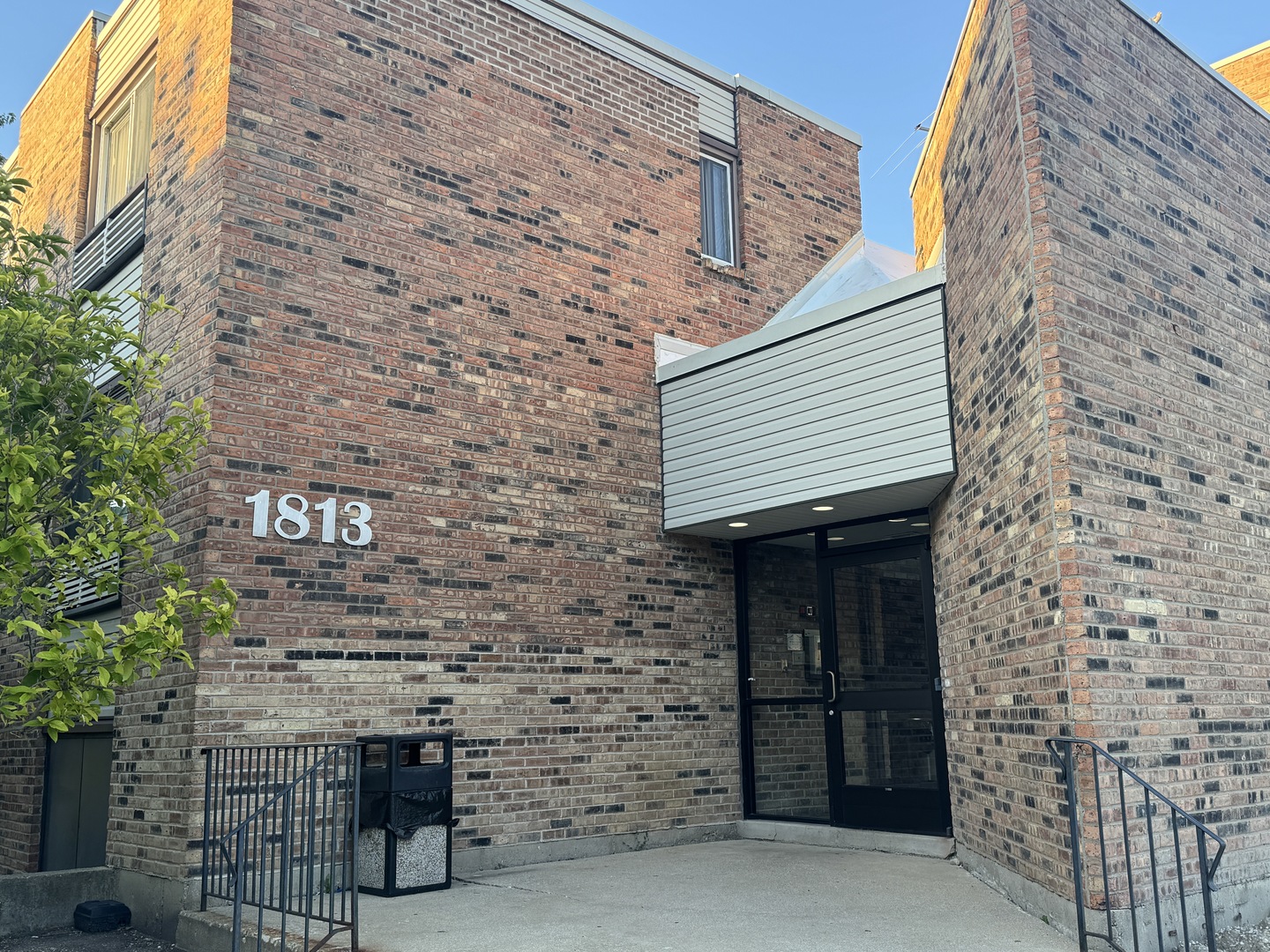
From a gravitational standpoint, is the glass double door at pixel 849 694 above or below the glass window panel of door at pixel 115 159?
below

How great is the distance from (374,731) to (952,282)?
502cm

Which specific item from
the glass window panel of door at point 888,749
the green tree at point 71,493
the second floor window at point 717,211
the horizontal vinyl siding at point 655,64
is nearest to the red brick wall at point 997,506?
the glass window panel of door at point 888,749

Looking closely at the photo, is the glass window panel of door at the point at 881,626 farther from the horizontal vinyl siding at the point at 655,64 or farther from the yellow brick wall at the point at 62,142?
the yellow brick wall at the point at 62,142

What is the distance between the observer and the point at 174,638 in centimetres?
579

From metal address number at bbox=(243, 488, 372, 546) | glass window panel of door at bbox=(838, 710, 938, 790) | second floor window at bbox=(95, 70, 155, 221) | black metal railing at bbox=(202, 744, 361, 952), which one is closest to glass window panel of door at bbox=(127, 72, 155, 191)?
second floor window at bbox=(95, 70, 155, 221)

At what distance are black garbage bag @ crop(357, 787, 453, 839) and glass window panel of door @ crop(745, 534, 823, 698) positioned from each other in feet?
11.5

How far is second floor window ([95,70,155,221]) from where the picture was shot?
32.0 ft

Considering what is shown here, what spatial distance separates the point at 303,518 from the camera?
24.5 ft

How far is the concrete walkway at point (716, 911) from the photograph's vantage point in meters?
5.43

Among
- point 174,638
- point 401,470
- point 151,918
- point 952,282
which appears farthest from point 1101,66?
point 151,918

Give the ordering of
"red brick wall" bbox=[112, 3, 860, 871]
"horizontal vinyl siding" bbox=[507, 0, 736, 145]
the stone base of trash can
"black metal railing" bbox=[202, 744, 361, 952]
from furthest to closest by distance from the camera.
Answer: "horizontal vinyl siding" bbox=[507, 0, 736, 145]
"red brick wall" bbox=[112, 3, 860, 871]
the stone base of trash can
"black metal railing" bbox=[202, 744, 361, 952]

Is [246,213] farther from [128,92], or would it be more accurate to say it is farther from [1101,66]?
[1101,66]

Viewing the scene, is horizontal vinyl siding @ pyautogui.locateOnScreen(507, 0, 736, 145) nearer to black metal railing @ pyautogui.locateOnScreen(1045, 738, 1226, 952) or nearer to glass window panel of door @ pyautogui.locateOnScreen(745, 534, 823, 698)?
glass window panel of door @ pyautogui.locateOnScreen(745, 534, 823, 698)

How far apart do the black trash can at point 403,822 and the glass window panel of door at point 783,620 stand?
3.45 meters
